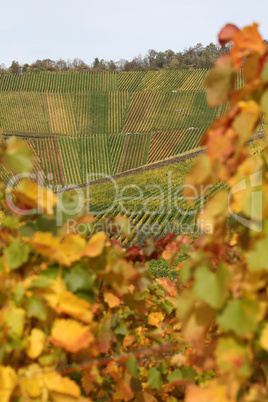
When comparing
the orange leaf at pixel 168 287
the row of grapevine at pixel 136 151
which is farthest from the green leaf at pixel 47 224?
the row of grapevine at pixel 136 151

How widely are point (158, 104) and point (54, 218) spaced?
120ft

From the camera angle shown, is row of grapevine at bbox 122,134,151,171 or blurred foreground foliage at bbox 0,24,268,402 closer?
blurred foreground foliage at bbox 0,24,268,402

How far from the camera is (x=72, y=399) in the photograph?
0.71m

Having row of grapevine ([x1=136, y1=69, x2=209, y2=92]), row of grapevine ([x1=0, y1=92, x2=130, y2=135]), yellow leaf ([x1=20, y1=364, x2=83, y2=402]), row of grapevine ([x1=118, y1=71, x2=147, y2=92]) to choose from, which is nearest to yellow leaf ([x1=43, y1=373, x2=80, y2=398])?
yellow leaf ([x1=20, y1=364, x2=83, y2=402])

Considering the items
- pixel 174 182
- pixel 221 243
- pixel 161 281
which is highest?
pixel 221 243

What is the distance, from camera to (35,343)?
0.75 meters

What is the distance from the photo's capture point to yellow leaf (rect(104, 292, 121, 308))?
40.2 inches

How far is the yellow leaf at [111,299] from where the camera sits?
3.35 ft

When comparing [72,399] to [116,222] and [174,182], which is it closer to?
[116,222]

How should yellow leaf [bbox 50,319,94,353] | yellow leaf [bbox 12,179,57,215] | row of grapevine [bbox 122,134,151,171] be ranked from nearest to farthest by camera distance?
yellow leaf [bbox 50,319,94,353] → yellow leaf [bbox 12,179,57,215] → row of grapevine [bbox 122,134,151,171]

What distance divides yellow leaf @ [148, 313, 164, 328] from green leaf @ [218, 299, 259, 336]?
Result: 697mm

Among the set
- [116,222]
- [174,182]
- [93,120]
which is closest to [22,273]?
[116,222]

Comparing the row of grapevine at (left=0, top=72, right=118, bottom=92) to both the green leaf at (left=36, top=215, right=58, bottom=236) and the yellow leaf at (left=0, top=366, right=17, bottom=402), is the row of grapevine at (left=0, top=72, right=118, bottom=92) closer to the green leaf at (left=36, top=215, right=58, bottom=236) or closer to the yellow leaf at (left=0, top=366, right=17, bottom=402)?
the green leaf at (left=36, top=215, right=58, bottom=236)

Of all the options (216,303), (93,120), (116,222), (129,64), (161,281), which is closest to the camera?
(216,303)
